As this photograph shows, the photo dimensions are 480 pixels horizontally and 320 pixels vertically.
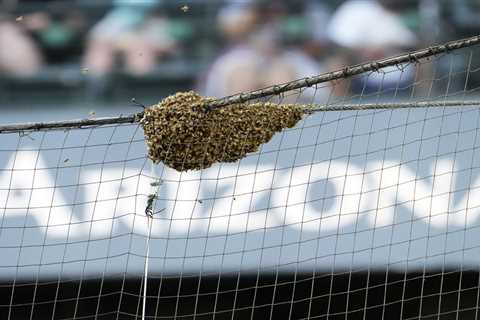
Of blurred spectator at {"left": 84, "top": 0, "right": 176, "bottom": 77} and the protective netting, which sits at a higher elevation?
blurred spectator at {"left": 84, "top": 0, "right": 176, "bottom": 77}

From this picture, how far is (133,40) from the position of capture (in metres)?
6.14

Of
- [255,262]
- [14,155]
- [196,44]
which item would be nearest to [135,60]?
[196,44]

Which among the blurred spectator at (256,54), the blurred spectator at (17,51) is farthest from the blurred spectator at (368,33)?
the blurred spectator at (17,51)

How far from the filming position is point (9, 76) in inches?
243

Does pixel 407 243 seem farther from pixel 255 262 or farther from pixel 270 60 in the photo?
pixel 270 60

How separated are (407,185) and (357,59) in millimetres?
724

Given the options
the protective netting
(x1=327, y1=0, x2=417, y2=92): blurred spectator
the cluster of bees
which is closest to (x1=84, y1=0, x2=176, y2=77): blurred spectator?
the protective netting

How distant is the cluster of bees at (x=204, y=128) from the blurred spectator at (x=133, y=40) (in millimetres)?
2178

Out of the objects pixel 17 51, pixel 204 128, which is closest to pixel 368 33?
pixel 17 51

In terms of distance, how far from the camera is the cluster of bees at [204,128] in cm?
395

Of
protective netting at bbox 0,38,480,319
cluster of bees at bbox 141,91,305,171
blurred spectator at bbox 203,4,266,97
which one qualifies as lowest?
protective netting at bbox 0,38,480,319

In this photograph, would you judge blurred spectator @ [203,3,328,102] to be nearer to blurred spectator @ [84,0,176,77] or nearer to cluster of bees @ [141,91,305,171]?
blurred spectator @ [84,0,176,77]

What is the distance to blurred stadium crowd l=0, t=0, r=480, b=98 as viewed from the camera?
6094mm

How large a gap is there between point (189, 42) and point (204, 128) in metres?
2.25
